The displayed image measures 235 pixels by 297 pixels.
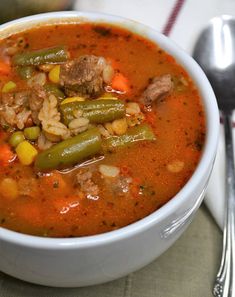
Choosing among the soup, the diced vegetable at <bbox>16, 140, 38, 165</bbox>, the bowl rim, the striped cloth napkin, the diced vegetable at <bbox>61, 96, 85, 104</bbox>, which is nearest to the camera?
the bowl rim

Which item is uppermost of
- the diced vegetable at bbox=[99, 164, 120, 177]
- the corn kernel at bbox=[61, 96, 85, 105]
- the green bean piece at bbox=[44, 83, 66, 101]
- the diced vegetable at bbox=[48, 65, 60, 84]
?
the corn kernel at bbox=[61, 96, 85, 105]

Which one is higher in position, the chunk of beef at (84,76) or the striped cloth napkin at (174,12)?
the chunk of beef at (84,76)

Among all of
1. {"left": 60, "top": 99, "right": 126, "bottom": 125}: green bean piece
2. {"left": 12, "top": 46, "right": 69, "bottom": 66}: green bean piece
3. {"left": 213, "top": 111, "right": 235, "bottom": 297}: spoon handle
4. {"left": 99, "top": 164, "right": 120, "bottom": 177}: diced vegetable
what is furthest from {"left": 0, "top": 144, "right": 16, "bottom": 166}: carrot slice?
{"left": 213, "top": 111, "right": 235, "bottom": 297}: spoon handle

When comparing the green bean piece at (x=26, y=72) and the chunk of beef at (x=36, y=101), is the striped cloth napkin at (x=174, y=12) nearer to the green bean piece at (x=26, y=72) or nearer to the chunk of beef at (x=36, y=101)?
the green bean piece at (x=26, y=72)

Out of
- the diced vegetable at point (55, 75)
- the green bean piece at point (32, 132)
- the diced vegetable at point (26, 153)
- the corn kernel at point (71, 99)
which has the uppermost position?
the corn kernel at point (71, 99)

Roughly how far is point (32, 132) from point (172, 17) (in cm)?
149

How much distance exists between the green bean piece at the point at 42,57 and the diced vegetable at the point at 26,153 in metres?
→ 0.49

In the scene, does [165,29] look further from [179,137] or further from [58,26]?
[179,137]

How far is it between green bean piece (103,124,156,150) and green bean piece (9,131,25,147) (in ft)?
1.05

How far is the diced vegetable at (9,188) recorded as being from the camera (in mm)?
1885

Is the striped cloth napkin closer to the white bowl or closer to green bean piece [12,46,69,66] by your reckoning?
green bean piece [12,46,69,66]

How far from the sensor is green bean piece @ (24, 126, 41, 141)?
6.57 ft

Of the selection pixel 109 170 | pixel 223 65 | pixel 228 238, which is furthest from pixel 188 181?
pixel 223 65

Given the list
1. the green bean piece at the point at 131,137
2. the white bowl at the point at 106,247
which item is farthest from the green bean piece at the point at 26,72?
the white bowl at the point at 106,247
